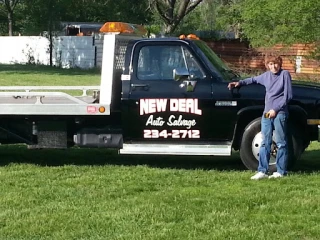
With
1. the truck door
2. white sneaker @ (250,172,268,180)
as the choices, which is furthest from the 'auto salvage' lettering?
white sneaker @ (250,172,268,180)

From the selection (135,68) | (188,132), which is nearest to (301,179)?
(188,132)

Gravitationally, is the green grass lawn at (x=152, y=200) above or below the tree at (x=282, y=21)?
below

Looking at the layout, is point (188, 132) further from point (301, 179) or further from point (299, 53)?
point (299, 53)

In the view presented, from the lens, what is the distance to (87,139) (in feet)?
30.7

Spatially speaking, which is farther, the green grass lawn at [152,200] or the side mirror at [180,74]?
the side mirror at [180,74]

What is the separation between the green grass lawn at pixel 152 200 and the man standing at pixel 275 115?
0.23 meters

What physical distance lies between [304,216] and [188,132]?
8.46ft

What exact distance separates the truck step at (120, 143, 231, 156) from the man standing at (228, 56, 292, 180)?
0.60 meters

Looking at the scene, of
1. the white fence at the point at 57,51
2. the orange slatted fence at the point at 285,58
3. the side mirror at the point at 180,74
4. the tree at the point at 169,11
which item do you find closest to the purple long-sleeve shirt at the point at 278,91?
the side mirror at the point at 180,74

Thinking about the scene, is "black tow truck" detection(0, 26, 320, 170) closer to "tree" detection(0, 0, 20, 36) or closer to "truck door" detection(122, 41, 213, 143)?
"truck door" detection(122, 41, 213, 143)

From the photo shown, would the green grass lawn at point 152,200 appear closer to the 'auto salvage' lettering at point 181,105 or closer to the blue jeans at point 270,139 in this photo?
the blue jeans at point 270,139

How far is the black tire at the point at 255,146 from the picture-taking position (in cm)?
897

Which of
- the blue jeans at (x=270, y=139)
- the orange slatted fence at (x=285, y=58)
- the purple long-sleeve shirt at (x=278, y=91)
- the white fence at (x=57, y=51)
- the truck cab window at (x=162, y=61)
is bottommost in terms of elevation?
the white fence at (x=57, y=51)

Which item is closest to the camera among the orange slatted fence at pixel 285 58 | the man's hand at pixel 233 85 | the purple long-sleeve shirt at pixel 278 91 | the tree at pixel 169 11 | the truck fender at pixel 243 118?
the purple long-sleeve shirt at pixel 278 91
